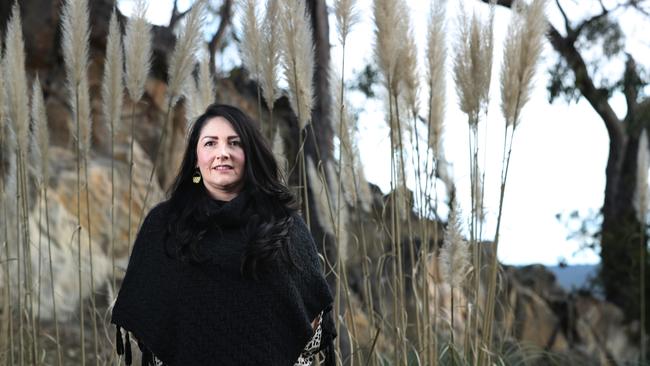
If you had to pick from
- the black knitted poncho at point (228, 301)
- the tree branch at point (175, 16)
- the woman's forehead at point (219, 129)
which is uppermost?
the tree branch at point (175, 16)

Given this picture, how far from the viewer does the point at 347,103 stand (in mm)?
2566

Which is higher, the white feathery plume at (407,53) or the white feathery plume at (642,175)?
the white feathery plume at (407,53)

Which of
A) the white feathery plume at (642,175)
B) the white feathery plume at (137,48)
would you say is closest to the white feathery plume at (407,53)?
the white feathery plume at (137,48)

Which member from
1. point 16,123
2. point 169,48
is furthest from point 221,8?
point 16,123

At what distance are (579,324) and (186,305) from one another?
586 centimetres

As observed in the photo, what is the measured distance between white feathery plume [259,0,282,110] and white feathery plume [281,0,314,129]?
0.03 meters

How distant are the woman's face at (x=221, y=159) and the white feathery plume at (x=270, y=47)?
1.51 feet

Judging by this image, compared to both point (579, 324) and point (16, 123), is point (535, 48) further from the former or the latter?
point (579, 324)

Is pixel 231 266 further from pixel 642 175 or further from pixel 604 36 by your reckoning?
pixel 604 36

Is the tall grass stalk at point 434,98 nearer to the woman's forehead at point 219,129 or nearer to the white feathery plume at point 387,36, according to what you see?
the white feathery plume at point 387,36

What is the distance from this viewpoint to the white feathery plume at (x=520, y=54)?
2062mm

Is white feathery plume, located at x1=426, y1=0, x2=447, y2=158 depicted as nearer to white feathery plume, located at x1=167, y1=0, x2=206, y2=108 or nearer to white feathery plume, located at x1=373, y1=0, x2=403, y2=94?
white feathery plume, located at x1=373, y1=0, x2=403, y2=94

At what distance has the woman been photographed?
1854mm

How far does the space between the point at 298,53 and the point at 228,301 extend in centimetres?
77
